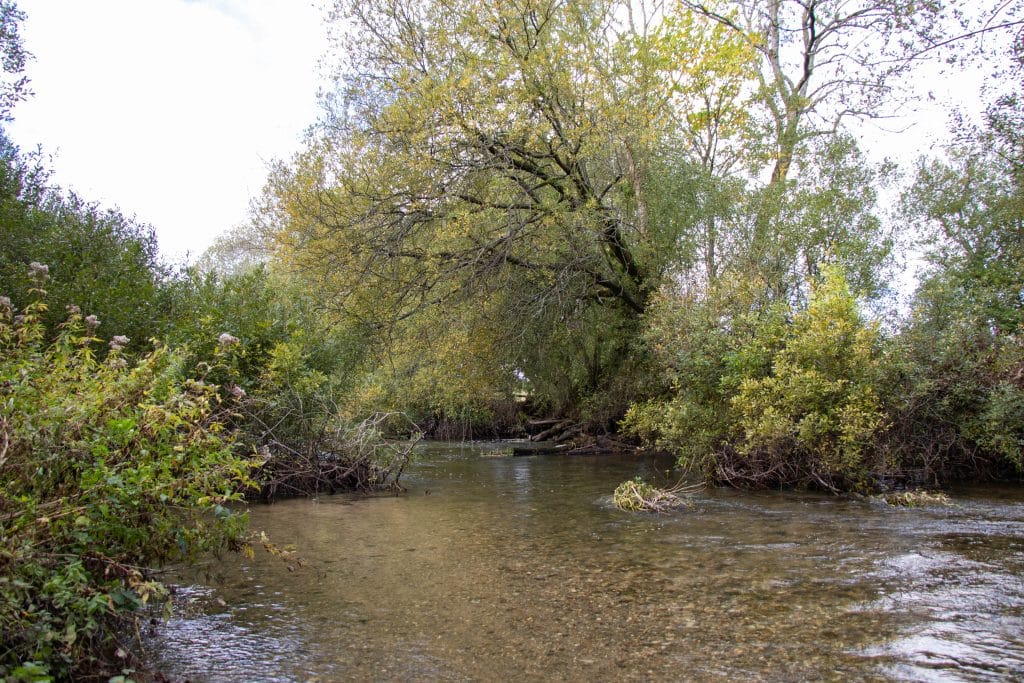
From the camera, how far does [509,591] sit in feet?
20.9

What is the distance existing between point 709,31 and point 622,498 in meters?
11.8

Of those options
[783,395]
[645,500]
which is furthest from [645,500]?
[783,395]

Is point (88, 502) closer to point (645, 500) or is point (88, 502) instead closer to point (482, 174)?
point (645, 500)

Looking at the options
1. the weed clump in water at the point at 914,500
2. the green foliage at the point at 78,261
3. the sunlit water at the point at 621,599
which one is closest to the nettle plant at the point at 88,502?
the sunlit water at the point at 621,599

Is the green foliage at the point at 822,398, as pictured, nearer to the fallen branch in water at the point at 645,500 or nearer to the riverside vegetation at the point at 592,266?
the riverside vegetation at the point at 592,266

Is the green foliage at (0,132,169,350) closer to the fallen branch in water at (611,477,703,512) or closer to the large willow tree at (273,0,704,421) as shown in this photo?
the large willow tree at (273,0,704,421)

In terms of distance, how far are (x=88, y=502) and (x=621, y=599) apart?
4.02 metres

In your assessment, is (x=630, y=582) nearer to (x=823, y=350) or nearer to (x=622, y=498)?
(x=622, y=498)

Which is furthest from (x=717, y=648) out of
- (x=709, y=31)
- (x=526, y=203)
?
(x=709, y=31)

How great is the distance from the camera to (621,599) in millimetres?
6016

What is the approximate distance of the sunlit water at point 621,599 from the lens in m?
4.59

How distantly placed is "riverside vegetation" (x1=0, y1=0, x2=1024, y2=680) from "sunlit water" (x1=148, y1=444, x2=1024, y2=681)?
193cm

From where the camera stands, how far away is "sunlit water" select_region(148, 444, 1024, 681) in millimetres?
4586

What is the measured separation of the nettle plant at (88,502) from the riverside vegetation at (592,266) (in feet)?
2.91
